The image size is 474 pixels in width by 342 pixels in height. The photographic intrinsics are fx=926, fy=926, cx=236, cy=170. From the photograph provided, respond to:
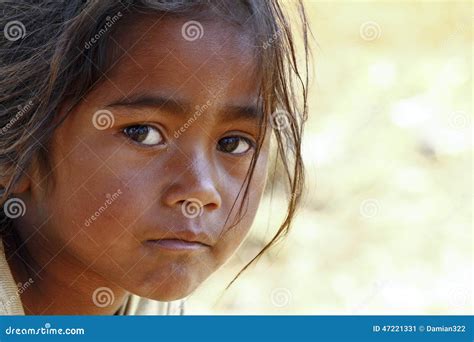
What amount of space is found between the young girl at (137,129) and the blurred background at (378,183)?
110 centimetres

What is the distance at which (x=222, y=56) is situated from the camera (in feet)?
4.09

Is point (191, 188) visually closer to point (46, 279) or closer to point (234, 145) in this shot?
point (234, 145)

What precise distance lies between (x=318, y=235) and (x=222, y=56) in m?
1.58

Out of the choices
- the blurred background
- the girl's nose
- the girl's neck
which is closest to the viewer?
the girl's nose

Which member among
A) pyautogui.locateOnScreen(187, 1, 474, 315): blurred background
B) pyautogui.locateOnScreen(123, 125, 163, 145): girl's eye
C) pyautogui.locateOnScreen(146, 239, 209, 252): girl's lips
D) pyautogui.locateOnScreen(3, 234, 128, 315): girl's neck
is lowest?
pyautogui.locateOnScreen(187, 1, 474, 315): blurred background

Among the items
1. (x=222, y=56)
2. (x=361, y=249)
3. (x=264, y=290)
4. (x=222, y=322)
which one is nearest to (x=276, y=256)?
(x=264, y=290)

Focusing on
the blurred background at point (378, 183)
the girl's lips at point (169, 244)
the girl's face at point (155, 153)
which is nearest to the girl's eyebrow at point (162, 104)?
the girl's face at point (155, 153)

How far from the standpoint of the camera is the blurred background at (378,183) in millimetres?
2582

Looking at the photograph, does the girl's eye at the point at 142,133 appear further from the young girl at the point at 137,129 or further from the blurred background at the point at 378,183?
the blurred background at the point at 378,183

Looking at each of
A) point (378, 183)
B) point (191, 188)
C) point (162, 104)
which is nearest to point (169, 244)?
point (191, 188)

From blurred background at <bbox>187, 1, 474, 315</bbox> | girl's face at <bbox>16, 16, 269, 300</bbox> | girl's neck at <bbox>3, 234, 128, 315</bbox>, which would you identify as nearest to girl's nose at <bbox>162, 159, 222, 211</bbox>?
girl's face at <bbox>16, 16, 269, 300</bbox>

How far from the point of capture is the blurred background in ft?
8.47

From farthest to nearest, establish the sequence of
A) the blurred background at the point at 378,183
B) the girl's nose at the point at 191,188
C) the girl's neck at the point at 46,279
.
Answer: the blurred background at the point at 378,183, the girl's neck at the point at 46,279, the girl's nose at the point at 191,188

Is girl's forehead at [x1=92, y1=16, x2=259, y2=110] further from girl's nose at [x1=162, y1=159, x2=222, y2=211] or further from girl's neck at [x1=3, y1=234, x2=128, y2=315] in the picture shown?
girl's neck at [x1=3, y1=234, x2=128, y2=315]
